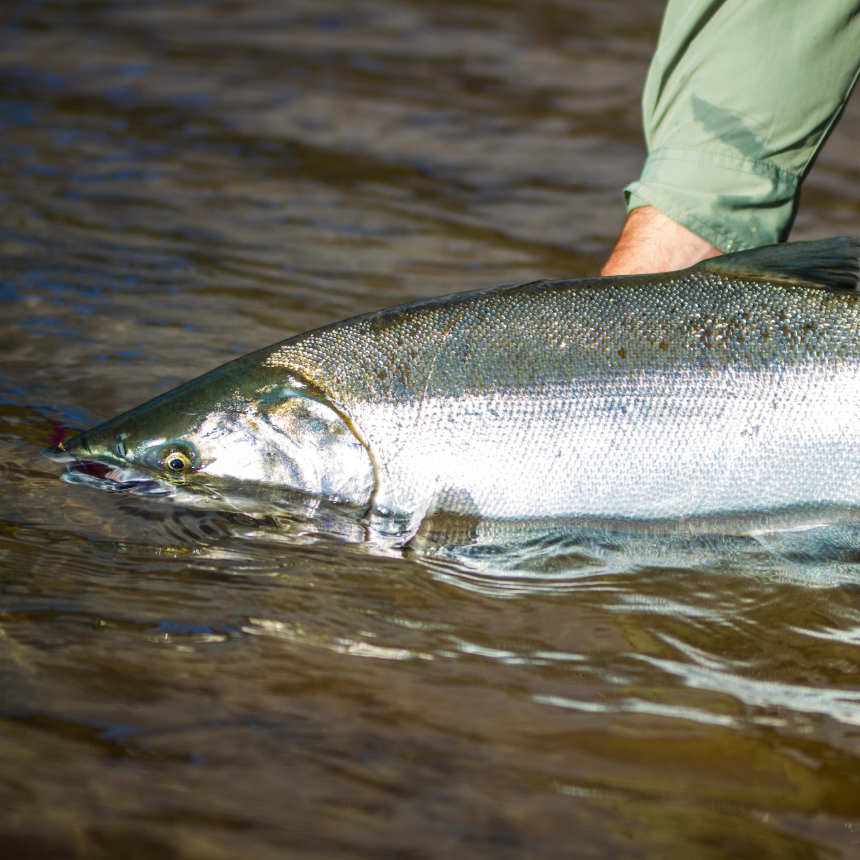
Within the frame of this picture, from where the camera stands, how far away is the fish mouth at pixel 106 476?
279cm

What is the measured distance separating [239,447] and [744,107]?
1.97 m

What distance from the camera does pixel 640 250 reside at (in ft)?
11.4

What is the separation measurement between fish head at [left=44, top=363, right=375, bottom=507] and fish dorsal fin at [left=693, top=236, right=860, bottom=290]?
119 centimetres

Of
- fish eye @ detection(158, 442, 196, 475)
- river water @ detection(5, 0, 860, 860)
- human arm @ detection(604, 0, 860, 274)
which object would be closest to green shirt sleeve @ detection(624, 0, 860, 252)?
human arm @ detection(604, 0, 860, 274)

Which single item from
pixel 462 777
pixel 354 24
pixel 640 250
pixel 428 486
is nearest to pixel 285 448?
pixel 428 486

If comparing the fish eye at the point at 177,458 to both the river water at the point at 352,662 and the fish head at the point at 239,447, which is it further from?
the river water at the point at 352,662

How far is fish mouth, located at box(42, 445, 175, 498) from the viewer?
9.17 feet

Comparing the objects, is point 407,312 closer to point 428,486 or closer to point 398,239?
point 428,486

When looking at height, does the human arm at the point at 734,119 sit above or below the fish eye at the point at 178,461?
above

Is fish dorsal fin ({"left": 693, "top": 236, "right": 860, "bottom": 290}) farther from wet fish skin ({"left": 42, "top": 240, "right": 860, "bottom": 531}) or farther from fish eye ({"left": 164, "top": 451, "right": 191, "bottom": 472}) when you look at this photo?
fish eye ({"left": 164, "top": 451, "right": 191, "bottom": 472})

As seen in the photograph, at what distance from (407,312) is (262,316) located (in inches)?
68.5

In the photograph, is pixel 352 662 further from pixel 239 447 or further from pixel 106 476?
pixel 106 476

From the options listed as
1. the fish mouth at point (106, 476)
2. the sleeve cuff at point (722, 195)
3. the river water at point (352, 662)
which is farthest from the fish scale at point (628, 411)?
the sleeve cuff at point (722, 195)

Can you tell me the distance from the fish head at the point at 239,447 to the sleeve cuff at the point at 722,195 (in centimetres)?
148
